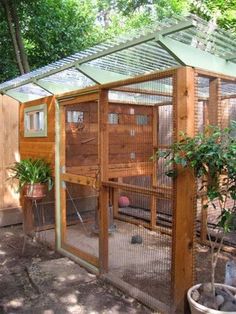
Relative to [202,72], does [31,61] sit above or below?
above

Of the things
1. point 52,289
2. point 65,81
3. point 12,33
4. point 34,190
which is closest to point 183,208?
A: point 52,289

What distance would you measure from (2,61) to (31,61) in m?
0.89

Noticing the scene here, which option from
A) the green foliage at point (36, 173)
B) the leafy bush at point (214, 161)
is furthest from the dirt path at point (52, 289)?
the leafy bush at point (214, 161)

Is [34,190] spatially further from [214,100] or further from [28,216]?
[214,100]

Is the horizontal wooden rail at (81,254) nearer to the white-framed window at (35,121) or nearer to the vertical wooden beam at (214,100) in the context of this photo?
the white-framed window at (35,121)

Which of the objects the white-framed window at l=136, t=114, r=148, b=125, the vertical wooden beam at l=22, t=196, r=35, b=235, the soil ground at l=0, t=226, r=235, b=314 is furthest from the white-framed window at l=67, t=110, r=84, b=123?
the soil ground at l=0, t=226, r=235, b=314

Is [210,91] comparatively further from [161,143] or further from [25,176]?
[25,176]

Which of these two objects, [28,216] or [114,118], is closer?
[114,118]

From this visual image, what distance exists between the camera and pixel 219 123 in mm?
2723

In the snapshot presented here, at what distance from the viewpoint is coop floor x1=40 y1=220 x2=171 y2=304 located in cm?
314

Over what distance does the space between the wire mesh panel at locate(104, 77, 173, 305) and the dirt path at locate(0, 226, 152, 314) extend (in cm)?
31

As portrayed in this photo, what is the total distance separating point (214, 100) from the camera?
271cm

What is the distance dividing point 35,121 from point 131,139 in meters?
1.36

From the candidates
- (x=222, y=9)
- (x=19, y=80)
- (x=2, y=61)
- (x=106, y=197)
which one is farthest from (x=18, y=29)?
(x=106, y=197)
